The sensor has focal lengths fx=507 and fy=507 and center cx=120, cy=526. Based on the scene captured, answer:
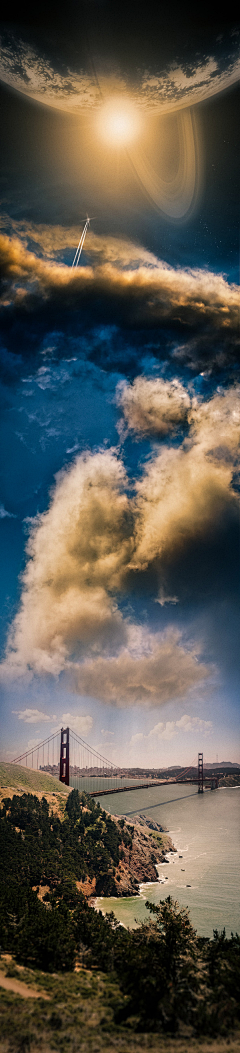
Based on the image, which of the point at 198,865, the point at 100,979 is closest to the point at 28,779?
the point at 198,865

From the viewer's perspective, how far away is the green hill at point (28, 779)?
68.9 metres

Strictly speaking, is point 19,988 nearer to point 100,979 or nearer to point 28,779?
point 100,979

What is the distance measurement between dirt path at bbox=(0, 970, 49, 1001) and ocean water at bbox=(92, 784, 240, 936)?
1782 cm

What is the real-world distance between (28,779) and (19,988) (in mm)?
61638

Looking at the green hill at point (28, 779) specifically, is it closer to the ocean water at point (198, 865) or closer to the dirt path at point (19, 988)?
the ocean water at point (198, 865)

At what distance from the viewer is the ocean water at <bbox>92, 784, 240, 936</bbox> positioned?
38.7 metres

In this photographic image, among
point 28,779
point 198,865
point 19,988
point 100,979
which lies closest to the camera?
point 19,988

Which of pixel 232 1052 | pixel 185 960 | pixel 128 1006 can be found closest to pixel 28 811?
pixel 185 960

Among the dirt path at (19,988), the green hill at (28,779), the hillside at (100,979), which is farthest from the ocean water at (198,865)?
the dirt path at (19,988)

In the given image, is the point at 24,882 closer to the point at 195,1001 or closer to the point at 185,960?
the point at 185,960

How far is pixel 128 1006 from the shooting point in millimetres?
15711

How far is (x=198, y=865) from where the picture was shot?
54688mm

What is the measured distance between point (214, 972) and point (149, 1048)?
5942 millimetres

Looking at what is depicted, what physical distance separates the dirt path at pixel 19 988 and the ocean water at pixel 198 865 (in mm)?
17823
